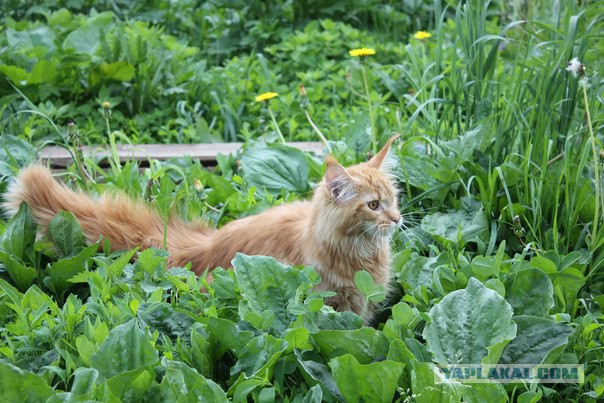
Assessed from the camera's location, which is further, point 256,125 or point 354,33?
point 354,33

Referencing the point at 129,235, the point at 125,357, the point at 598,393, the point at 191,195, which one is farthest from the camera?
the point at 191,195

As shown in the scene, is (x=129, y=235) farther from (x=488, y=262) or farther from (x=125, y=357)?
(x=488, y=262)

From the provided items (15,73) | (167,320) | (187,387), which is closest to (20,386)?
(187,387)

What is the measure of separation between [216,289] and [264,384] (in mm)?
578

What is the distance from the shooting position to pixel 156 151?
5.00 m

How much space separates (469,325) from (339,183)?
0.79m

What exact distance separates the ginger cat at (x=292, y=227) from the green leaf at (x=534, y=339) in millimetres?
680

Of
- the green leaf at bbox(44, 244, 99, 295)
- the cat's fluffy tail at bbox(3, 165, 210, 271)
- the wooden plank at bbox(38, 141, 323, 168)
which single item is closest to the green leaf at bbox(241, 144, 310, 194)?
the wooden plank at bbox(38, 141, 323, 168)

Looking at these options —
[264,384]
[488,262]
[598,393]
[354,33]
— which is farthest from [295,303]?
[354,33]

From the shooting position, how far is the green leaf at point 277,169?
14.2ft

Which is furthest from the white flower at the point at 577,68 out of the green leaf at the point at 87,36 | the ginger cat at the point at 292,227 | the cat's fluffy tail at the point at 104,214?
the green leaf at the point at 87,36

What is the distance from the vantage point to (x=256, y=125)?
5.50 metres

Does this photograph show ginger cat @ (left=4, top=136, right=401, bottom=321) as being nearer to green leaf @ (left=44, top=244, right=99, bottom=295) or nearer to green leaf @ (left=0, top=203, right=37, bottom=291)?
green leaf @ (left=0, top=203, right=37, bottom=291)

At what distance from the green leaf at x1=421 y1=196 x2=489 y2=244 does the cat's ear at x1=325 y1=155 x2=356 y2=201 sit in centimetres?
57
